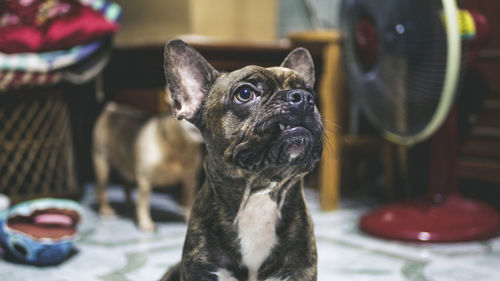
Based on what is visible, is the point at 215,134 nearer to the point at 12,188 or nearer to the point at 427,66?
the point at 427,66

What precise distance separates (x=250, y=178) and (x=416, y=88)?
3.25ft

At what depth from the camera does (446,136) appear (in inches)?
76.4

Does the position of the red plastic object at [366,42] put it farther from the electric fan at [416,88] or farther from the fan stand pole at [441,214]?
the fan stand pole at [441,214]

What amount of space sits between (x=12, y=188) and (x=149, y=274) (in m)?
1.12

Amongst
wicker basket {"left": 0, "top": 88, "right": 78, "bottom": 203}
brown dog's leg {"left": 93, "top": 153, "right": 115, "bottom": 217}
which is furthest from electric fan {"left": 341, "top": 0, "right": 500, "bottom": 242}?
wicker basket {"left": 0, "top": 88, "right": 78, "bottom": 203}

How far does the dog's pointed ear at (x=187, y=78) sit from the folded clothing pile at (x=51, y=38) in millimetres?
1288

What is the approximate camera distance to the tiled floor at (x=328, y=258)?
1505mm

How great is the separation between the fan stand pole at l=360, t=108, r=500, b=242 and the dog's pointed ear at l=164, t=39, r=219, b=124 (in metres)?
1.16

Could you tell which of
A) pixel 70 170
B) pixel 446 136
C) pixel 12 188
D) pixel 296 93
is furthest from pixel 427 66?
pixel 12 188

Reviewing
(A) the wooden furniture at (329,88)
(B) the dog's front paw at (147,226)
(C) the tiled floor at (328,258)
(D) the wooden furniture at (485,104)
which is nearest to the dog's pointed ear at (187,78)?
(C) the tiled floor at (328,258)

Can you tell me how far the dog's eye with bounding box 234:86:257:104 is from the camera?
2.93 feet

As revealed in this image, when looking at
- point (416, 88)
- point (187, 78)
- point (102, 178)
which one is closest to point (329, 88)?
point (416, 88)

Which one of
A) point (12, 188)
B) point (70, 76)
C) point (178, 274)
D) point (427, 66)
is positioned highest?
point (427, 66)

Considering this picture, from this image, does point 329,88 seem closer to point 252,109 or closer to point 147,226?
point 147,226
